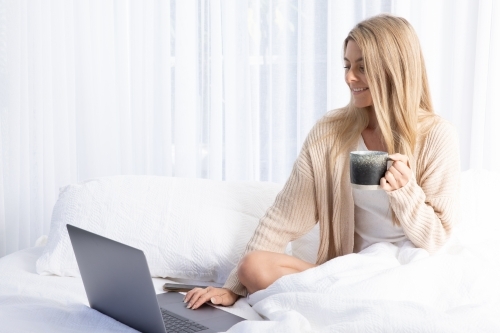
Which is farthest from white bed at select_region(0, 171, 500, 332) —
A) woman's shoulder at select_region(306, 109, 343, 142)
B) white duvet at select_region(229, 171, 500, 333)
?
woman's shoulder at select_region(306, 109, 343, 142)

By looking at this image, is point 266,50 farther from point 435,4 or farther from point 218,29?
point 435,4

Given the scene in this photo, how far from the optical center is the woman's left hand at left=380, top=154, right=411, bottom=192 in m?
1.60

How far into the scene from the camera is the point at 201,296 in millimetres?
1702

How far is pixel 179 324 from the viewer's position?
A: 1479 mm

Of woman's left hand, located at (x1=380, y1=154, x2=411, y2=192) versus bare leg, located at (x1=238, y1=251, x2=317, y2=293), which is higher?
woman's left hand, located at (x1=380, y1=154, x2=411, y2=192)

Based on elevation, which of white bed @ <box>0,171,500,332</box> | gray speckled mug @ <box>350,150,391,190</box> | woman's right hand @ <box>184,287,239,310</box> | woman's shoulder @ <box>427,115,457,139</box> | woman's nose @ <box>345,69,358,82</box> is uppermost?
woman's nose @ <box>345,69,358,82</box>

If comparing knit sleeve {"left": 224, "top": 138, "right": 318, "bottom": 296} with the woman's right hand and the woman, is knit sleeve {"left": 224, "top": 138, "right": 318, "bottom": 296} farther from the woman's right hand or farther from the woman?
the woman's right hand

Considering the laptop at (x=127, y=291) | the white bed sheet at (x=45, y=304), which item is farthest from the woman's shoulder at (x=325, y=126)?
the laptop at (x=127, y=291)

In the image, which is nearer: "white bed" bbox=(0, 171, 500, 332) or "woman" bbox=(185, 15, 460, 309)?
"white bed" bbox=(0, 171, 500, 332)

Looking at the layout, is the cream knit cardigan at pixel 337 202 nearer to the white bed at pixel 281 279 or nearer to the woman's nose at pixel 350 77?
Answer: the white bed at pixel 281 279

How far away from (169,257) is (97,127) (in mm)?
1155

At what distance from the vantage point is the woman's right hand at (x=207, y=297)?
1.67 meters

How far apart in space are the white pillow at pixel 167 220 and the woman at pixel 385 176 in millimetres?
124

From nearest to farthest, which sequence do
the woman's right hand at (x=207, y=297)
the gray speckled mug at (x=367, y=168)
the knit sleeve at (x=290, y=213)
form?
the gray speckled mug at (x=367, y=168), the woman's right hand at (x=207, y=297), the knit sleeve at (x=290, y=213)
